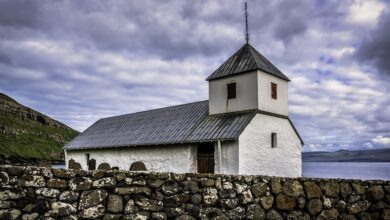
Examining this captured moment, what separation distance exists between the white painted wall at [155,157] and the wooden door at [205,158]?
1.20 feet

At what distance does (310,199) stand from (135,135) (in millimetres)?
20263

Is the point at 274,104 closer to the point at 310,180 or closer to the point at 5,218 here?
the point at 310,180

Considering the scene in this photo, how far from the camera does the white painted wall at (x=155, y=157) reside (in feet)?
69.5

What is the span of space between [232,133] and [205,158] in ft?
7.66

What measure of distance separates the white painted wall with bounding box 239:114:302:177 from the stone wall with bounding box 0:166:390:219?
1151 cm

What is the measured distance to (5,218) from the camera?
195 inches

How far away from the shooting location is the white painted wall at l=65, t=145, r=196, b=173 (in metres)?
21.2

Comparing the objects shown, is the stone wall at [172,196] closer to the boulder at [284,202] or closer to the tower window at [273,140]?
the boulder at [284,202]

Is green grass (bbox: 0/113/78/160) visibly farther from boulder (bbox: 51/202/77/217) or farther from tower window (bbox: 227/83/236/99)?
boulder (bbox: 51/202/77/217)

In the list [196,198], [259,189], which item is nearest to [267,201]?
[259,189]

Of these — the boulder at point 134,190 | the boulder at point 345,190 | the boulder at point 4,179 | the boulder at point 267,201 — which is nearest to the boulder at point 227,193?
the boulder at point 267,201

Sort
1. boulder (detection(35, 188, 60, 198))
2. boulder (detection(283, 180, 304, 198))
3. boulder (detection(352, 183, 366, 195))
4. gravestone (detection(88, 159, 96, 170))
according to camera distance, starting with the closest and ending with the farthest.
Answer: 1. boulder (detection(35, 188, 60, 198))
2. boulder (detection(283, 180, 304, 198))
3. boulder (detection(352, 183, 366, 195))
4. gravestone (detection(88, 159, 96, 170))

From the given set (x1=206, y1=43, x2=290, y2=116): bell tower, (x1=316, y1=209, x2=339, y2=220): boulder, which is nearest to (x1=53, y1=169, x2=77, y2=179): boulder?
(x1=316, y1=209, x2=339, y2=220): boulder

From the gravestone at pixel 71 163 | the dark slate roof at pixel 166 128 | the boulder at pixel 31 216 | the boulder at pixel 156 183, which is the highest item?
the dark slate roof at pixel 166 128
